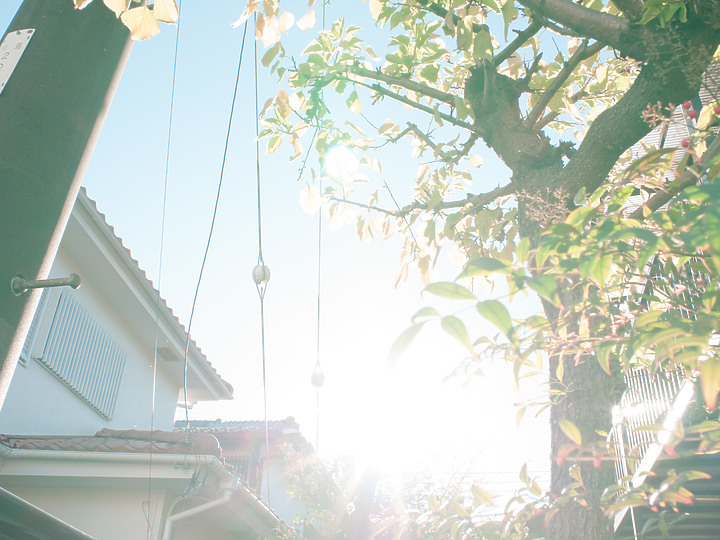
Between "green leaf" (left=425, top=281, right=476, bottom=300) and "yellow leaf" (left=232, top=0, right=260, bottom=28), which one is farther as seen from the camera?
"yellow leaf" (left=232, top=0, right=260, bottom=28)

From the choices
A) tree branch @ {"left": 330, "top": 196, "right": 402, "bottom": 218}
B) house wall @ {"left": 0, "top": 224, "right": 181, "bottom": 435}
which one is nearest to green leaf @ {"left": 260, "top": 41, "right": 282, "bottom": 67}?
tree branch @ {"left": 330, "top": 196, "right": 402, "bottom": 218}

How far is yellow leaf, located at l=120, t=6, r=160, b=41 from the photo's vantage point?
1.70 m

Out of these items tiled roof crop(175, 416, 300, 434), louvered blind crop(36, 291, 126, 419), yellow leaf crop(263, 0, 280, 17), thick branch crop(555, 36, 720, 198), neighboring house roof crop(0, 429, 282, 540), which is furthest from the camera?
tiled roof crop(175, 416, 300, 434)

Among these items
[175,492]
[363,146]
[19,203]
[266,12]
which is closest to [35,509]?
[19,203]

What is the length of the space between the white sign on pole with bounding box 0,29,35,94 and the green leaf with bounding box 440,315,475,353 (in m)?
1.68

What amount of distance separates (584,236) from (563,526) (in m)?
1.41

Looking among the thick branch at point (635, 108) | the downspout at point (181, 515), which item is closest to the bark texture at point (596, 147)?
the thick branch at point (635, 108)

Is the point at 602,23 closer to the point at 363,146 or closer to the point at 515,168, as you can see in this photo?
the point at 515,168

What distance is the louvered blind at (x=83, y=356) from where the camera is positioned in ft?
23.6

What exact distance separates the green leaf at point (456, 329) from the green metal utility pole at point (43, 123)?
4.32ft

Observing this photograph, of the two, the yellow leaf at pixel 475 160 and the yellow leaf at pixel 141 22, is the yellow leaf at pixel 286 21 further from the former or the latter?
the yellow leaf at pixel 475 160

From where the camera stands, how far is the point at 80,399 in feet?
25.3

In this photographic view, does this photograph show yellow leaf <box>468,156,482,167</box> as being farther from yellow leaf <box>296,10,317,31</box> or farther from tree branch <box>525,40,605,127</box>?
yellow leaf <box>296,10,317,31</box>

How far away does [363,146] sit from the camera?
150 inches
